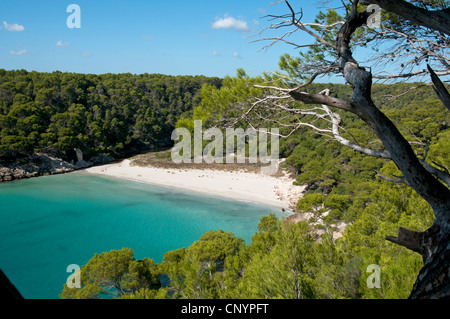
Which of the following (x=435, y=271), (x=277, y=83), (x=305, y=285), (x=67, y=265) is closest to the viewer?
(x=435, y=271)

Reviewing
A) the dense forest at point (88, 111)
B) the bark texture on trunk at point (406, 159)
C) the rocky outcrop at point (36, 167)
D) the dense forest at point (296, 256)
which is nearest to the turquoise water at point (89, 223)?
the rocky outcrop at point (36, 167)

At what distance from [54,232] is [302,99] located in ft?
48.1

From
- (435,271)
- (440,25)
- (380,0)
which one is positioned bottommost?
(435,271)

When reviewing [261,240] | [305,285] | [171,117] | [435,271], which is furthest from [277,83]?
[171,117]

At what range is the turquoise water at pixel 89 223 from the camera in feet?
34.0

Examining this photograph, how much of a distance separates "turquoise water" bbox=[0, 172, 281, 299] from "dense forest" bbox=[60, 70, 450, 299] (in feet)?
11.2

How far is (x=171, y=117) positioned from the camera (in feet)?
116

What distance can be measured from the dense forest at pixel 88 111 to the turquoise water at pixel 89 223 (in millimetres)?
5003

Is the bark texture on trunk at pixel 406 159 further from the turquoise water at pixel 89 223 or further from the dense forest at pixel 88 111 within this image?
the dense forest at pixel 88 111

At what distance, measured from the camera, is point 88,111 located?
2925 centimetres

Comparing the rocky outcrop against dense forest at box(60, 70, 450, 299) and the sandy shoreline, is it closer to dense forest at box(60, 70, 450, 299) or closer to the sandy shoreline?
the sandy shoreline

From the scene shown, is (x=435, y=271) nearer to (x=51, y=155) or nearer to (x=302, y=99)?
(x=302, y=99)

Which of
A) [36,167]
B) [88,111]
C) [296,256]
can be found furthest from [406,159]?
[88,111]

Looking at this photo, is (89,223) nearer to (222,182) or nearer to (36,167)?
(222,182)
